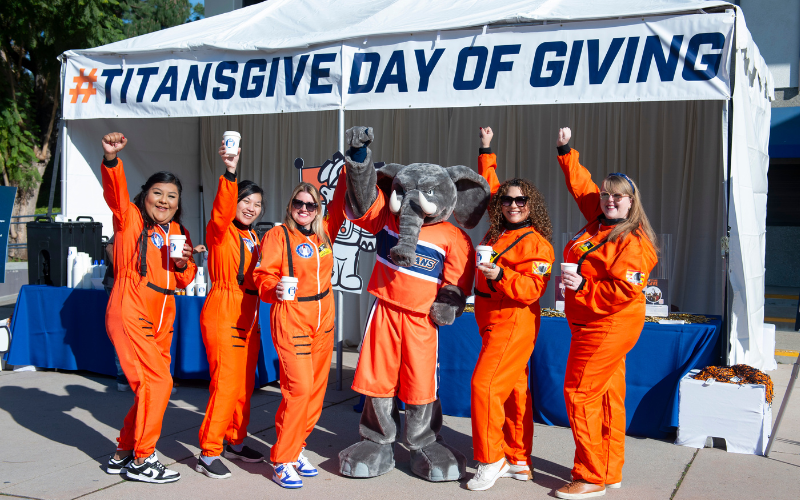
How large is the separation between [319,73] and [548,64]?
184 cm

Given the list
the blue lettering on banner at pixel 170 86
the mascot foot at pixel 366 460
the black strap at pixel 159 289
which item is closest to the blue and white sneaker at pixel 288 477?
the mascot foot at pixel 366 460

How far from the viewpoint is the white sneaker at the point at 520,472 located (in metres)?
3.83

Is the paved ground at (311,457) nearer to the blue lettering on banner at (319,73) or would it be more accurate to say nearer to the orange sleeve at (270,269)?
the orange sleeve at (270,269)

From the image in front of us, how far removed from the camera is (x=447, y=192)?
3.75 m

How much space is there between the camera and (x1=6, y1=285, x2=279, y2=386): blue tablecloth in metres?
5.85

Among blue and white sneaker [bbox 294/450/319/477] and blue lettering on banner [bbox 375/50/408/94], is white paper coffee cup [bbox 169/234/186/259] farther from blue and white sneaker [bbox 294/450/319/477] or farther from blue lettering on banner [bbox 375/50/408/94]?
blue lettering on banner [bbox 375/50/408/94]

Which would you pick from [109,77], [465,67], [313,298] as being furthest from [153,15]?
[313,298]

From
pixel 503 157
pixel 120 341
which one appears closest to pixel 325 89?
pixel 503 157

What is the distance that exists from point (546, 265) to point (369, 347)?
1.02 meters

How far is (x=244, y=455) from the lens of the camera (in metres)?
4.11

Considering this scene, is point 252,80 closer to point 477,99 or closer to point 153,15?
point 477,99

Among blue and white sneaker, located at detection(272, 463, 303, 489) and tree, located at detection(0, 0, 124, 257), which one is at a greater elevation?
tree, located at detection(0, 0, 124, 257)

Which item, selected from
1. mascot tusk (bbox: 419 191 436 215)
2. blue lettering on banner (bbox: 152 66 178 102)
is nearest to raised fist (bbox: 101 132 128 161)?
mascot tusk (bbox: 419 191 436 215)

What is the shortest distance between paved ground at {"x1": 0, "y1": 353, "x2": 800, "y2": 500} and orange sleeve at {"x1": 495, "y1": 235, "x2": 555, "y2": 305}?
1.05 m
